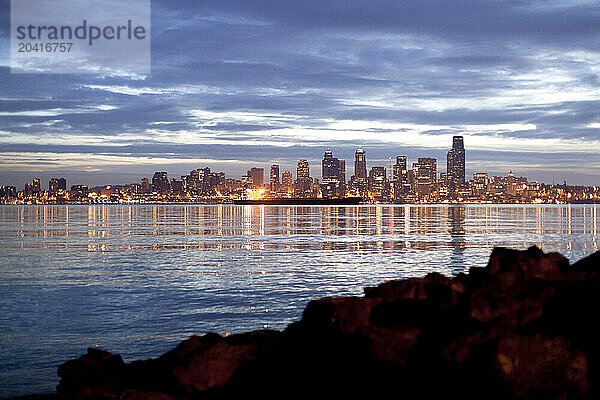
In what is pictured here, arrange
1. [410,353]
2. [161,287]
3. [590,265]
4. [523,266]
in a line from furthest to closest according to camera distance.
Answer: [161,287]
[590,265]
[523,266]
[410,353]

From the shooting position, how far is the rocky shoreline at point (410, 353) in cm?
760

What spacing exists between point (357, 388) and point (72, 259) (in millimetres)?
25764

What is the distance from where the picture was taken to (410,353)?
27.3ft

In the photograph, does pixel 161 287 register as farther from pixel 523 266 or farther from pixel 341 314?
pixel 523 266

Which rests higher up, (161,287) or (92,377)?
(92,377)

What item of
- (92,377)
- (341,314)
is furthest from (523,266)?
(92,377)

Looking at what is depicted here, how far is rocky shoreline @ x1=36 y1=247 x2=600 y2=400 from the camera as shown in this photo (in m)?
7.60

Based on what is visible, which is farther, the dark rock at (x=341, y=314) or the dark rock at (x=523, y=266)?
the dark rock at (x=523, y=266)

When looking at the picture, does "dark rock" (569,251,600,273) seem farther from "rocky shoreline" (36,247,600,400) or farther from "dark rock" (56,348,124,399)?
"dark rock" (56,348,124,399)

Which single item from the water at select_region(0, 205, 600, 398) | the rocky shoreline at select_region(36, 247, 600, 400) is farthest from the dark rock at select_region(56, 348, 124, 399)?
the water at select_region(0, 205, 600, 398)

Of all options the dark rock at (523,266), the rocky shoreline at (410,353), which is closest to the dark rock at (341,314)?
the rocky shoreline at (410,353)

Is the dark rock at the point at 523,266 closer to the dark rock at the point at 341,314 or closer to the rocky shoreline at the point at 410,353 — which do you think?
the rocky shoreline at the point at 410,353

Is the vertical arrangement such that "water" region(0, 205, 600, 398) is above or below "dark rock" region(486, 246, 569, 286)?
below

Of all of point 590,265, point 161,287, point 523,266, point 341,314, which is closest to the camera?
point 341,314
